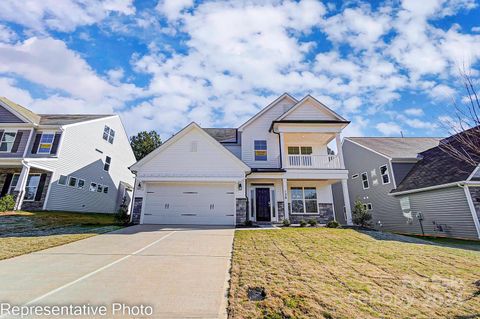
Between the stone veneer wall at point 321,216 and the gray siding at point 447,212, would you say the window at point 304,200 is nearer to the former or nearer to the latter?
the stone veneer wall at point 321,216

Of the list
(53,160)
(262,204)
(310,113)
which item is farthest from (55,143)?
(310,113)

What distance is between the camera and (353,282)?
412cm

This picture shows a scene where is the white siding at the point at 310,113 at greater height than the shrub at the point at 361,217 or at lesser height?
greater

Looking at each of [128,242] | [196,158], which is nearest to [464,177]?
[196,158]

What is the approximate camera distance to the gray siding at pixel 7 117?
16.3 metres

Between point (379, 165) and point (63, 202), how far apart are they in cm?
2331

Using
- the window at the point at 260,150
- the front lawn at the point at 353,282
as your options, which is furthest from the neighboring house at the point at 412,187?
the window at the point at 260,150

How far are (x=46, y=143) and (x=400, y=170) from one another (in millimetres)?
25529

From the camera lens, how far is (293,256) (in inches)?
228

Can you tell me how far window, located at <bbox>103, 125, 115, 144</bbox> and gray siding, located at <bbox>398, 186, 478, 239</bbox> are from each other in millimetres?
24340

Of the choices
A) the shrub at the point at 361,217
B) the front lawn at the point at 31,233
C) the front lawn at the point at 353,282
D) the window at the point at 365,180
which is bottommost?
the front lawn at the point at 353,282

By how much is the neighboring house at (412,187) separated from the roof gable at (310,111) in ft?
17.3

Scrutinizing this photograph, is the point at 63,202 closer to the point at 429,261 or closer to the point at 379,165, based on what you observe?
the point at 429,261

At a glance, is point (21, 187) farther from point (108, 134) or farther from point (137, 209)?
point (137, 209)
